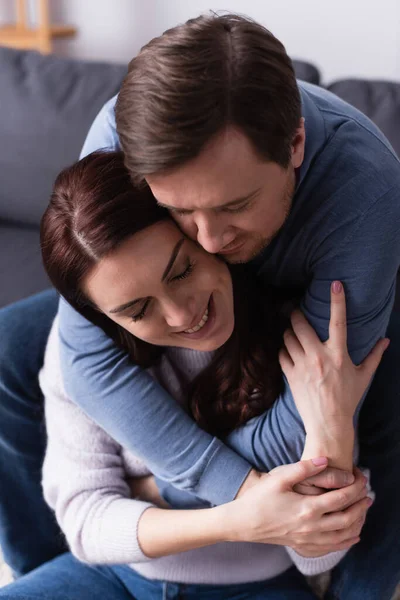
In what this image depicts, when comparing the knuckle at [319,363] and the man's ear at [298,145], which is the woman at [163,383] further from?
the man's ear at [298,145]

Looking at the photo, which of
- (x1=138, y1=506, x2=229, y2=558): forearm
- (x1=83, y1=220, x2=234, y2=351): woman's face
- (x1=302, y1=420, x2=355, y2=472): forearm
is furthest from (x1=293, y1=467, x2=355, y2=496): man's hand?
(x1=83, y1=220, x2=234, y2=351): woman's face

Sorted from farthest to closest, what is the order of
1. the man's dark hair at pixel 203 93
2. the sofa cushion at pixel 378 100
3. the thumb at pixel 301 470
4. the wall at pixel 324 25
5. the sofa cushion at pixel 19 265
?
the wall at pixel 324 25
the sofa cushion at pixel 19 265
the sofa cushion at pixel 378 100
the thumb at pixel 301 470
the man's dark hair at pixel 203 93

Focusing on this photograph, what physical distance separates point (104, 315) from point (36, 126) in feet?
3.02

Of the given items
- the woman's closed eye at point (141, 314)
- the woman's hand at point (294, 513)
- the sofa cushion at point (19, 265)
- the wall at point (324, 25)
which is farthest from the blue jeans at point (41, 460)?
the wall at point (324, 25)

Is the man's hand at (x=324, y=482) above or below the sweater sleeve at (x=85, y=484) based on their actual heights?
above

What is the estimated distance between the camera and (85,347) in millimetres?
1094

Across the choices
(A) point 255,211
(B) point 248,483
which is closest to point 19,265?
(B) point 248,483

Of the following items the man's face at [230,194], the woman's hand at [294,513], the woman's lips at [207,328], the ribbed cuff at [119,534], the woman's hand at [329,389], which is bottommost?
the ribbed cuff at [119,534]

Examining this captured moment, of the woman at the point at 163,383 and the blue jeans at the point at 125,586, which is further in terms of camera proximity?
the blue jeans at the point at 125,586

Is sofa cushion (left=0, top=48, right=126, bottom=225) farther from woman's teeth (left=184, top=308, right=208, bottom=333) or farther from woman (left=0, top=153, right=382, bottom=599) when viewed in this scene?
A: woman's teeth (left=184, top=308, right=208, bottom=333)

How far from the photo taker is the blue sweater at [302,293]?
91 cm

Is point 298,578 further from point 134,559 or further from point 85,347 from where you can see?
point 85,347

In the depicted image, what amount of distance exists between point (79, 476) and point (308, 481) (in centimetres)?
37

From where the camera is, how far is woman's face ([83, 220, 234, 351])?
0.91m
